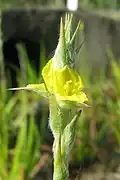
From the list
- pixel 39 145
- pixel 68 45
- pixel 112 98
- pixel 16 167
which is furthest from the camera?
pixel 112 98

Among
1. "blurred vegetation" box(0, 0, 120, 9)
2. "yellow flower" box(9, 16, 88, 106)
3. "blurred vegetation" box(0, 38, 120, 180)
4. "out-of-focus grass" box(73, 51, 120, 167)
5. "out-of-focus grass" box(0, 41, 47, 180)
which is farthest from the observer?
"blurred vegetation" box(0, 0, 120, 9)

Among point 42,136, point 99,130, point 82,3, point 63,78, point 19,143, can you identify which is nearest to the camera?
point 63,78

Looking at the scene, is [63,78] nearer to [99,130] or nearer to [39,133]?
[39,133]

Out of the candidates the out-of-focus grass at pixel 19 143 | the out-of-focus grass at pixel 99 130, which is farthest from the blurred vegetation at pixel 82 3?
the out-of-focus grass at pixel 19 143

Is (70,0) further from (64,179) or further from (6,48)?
(64,179)

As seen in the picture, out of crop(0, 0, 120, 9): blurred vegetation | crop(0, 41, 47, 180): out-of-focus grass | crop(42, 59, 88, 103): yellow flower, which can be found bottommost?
crop(0, 41, 47, 180): out-of-focus grass

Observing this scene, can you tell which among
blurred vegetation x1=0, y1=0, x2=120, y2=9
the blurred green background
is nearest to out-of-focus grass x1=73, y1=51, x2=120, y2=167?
the blurred green background

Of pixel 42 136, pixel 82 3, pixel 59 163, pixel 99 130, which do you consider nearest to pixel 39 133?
pixel 42 136

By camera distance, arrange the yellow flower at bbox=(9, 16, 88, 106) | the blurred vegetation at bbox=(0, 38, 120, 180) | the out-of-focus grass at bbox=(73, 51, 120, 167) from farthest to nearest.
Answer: the out-of-focus grass at bbox=(73, 51, 120, 167)
the blurred vegetation at bbox=(0, 38, 120, 180)
the yellow flower at bbox=(9, 16, 88, 106)

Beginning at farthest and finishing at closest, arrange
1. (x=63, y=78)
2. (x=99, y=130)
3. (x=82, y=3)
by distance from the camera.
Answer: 1. (x=82, y=3)
2. (x=99, y=130)
3. (x=63, y=78)

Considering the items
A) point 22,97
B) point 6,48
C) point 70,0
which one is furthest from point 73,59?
point 70,0

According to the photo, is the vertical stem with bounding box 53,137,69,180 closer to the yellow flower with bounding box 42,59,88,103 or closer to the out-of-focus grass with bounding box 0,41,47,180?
the yellow flower with bounding box 42,59,88,103
